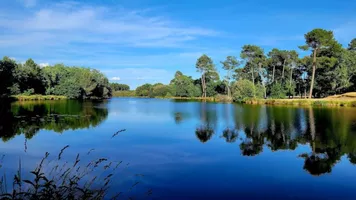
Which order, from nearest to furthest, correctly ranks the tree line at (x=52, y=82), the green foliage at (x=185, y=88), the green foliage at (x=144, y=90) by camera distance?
the tree line at (x=52, y=82) < the green foliage at (x=185, y=88) < the green foliage at (x=144, y=90)

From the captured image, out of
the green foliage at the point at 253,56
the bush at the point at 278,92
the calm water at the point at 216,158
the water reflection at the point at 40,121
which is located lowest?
the calm water at the point at 216,158

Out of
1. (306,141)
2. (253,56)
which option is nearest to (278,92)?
(253,56)

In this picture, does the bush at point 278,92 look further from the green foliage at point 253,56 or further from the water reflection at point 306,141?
the water reflection at point 306,141

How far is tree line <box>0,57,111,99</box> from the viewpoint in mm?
72531

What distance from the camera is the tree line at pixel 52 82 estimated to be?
72.5 metres

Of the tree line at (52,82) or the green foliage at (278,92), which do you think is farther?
the tree line at (52,82)

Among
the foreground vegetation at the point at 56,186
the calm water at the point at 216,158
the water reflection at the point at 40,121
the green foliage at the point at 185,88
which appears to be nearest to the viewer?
the foreground vegetation at the point at 56,186

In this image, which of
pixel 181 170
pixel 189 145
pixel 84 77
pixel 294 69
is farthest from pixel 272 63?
pixel 181 170

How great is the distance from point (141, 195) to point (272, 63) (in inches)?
2951

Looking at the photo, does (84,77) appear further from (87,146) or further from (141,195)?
(141,195)

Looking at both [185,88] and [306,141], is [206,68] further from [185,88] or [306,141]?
[306,141]

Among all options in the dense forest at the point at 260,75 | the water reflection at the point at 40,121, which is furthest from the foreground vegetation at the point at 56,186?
the dense forest at the point at 260,75

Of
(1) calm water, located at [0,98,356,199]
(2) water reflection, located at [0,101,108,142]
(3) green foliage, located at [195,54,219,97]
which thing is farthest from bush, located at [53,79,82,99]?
(1) calm water, located at [0,98,356,199]

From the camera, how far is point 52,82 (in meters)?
92.2
